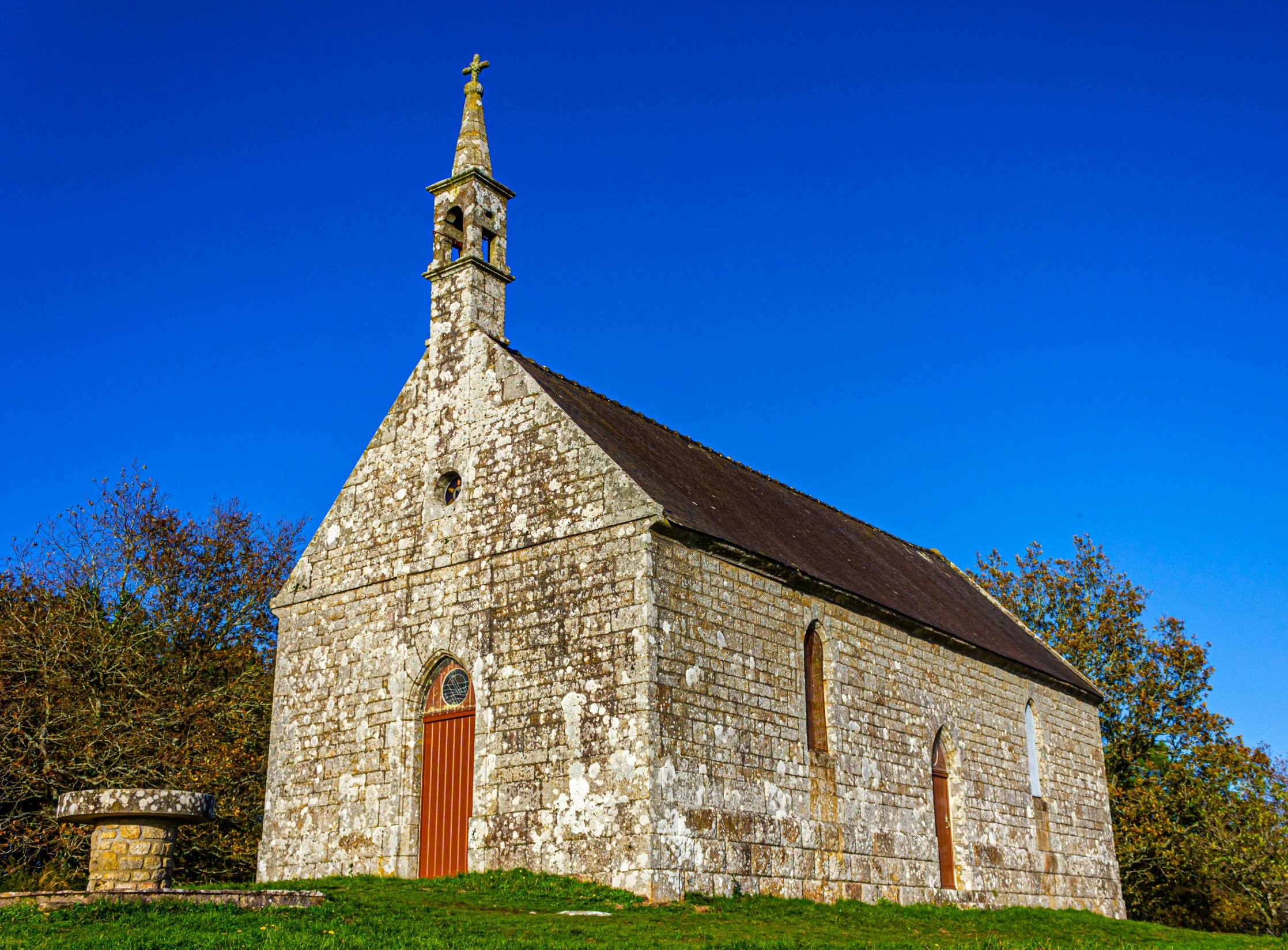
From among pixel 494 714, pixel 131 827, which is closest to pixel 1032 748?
pixel 494 714

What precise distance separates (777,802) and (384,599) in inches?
283

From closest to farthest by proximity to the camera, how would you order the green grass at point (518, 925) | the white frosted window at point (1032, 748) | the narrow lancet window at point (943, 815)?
the green grass at point (518, 925), the narrow lancet window at point (943, 815), the white frosted window at point (1032, 748)

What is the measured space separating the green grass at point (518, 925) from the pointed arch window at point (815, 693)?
2563 mm

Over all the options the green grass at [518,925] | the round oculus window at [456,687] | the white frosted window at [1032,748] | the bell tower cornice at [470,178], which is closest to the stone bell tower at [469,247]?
the bell tower cornice at [470,178]

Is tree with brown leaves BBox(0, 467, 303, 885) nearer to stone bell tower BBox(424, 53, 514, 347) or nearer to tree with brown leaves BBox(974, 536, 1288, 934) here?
stone bell tower BBox(424, 53, 514, 347)

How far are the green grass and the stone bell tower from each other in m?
9.27

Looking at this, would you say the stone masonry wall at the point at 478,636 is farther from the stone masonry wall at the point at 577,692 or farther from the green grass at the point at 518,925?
the green grass at the point at 518,925

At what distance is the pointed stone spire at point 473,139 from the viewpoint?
2181cm

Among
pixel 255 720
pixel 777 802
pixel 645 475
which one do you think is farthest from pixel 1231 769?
pixel 255 720

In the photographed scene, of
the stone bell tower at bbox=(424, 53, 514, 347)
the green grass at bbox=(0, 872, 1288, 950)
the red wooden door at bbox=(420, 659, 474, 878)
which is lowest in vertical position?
the green grass at bbox=(0, 872, 1288, 950)

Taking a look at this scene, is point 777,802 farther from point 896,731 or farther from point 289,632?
point 289,632

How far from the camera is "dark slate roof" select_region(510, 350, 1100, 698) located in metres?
18.3

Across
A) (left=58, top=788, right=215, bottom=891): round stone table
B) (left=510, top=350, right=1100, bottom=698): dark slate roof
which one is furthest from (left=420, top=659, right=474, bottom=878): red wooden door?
(left=58, top=788, right=215, bottom=891): round stone table

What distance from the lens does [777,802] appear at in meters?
17.1
